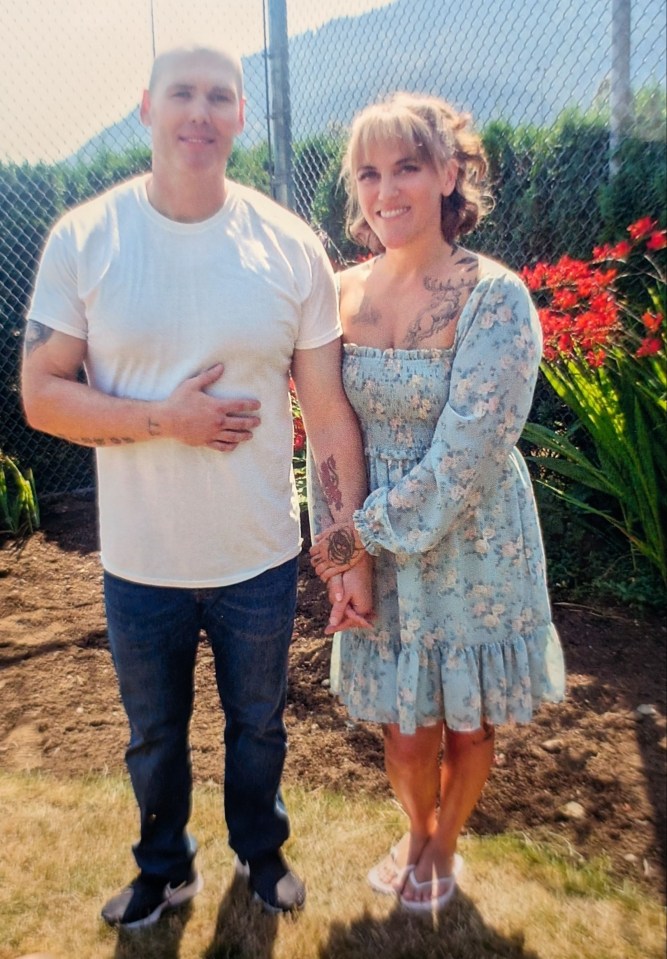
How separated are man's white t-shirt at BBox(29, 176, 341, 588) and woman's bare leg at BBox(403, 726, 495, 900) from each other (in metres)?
0.67

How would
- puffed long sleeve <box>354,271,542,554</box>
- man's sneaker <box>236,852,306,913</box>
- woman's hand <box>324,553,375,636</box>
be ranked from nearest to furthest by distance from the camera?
puffed long sleeve <box>354,271,542,554</box>, woman's hand <box>324,553,375,636</box>, man's sneaker <box>236,852,306,913</box>

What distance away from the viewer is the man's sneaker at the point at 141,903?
2.10m

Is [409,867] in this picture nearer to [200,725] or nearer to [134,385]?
[200,725]

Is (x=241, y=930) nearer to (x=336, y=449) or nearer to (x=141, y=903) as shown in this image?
(x=141, y=903)

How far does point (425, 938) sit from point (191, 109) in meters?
1.98

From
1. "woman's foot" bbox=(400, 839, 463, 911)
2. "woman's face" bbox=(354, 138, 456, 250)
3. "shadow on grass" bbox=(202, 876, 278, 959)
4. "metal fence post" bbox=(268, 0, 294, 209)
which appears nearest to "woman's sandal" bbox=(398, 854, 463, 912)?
"woman's foot" bbox=(400, 839, 463, 911)

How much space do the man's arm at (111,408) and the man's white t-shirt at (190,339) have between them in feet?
0.14

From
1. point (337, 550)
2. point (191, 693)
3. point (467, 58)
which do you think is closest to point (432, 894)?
point (191, 693)

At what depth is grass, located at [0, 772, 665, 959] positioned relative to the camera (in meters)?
2.03

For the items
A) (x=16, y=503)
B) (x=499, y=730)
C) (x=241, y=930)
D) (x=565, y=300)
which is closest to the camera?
(x=241, y=930)

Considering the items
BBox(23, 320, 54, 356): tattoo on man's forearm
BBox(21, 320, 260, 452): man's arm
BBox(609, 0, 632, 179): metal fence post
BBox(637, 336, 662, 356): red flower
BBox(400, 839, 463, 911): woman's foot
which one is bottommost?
BBox(400, 839, 463, 911): woman's foot

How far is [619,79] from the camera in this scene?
435cm

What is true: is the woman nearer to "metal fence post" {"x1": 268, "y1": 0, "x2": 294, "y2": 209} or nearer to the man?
the man

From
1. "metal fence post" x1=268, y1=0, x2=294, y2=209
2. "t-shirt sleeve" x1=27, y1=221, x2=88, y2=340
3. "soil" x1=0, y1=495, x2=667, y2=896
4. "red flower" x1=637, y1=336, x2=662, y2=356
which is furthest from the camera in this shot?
"metal fence post" x1=268, y1=0, x2=294, y2=209
